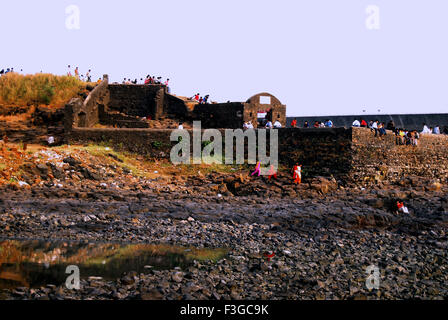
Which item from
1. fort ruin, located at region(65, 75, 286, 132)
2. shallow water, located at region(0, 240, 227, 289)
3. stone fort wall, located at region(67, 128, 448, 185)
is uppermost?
fort ruin, located at region(65, 75, 286, 132)

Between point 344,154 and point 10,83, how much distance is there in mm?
19424

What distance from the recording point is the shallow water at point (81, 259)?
31.4 feet

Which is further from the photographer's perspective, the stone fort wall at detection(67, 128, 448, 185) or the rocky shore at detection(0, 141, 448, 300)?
the stone fort wall at detection(67, 128, 448, 185)

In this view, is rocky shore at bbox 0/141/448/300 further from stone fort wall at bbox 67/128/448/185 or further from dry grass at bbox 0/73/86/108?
dry grass at bbox 0/73/86/108

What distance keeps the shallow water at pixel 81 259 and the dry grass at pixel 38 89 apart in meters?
15.6

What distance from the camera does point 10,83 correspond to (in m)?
26.8

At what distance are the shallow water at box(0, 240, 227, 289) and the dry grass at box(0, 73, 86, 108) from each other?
613 inches

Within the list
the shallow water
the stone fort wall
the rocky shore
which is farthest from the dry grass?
the shallow water

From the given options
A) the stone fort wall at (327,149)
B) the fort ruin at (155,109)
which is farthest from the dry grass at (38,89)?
the stone fort wall at (327,149)

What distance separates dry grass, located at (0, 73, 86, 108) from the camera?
85.1ft

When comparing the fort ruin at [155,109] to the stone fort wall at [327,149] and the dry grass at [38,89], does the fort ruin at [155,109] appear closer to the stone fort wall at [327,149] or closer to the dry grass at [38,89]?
the dry grass at [38,89]

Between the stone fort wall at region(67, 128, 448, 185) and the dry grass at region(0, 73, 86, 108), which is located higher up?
the dry grass at region(0, 73, 86, 108)

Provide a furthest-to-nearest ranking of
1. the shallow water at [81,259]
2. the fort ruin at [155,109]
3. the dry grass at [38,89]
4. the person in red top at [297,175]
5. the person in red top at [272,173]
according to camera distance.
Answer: the dry grass at [38,89]
the fort ruin at [155,109]
the person in red top at [272,173]
the person in red top at [297,175]
the shallow water at [81,259]

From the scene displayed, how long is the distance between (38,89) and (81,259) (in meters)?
18.3
